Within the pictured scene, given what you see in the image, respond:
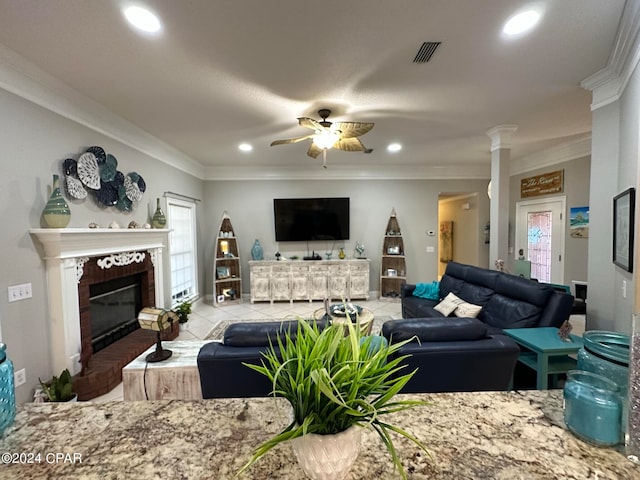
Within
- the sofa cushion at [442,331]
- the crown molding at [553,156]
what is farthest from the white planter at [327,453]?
the crown molding at [553,156]

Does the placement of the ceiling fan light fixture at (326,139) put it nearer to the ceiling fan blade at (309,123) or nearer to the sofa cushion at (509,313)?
the ceiling fan blade at (309,123)

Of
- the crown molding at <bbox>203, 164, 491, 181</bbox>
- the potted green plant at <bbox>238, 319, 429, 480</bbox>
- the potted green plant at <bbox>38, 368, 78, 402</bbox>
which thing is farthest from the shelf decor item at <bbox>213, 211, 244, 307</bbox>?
the potted green plant at <bbox>238, 319, 429, 480</bbox>

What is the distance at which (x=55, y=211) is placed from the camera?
2.41 metres

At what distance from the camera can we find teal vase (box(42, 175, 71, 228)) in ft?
7.85

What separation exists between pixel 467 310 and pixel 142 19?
387cm

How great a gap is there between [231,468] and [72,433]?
0.54 meters

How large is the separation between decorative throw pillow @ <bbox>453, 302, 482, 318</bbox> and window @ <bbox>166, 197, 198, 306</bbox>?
423 centimetres

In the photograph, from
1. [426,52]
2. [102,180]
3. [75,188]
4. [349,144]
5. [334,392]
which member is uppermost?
[426,52]

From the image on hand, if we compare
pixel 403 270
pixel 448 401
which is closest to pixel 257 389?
pixel 448 401

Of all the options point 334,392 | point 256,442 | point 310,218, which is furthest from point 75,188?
point 310,218

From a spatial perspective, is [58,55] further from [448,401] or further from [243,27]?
[448,401]

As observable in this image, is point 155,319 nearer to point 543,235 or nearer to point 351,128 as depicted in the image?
point 351,128

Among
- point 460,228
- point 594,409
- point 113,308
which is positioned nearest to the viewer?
point 594,409

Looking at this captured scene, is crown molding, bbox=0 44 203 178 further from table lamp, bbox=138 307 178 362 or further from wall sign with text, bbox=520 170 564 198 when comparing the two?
wall sign with text, bbox=520 170 564 198
